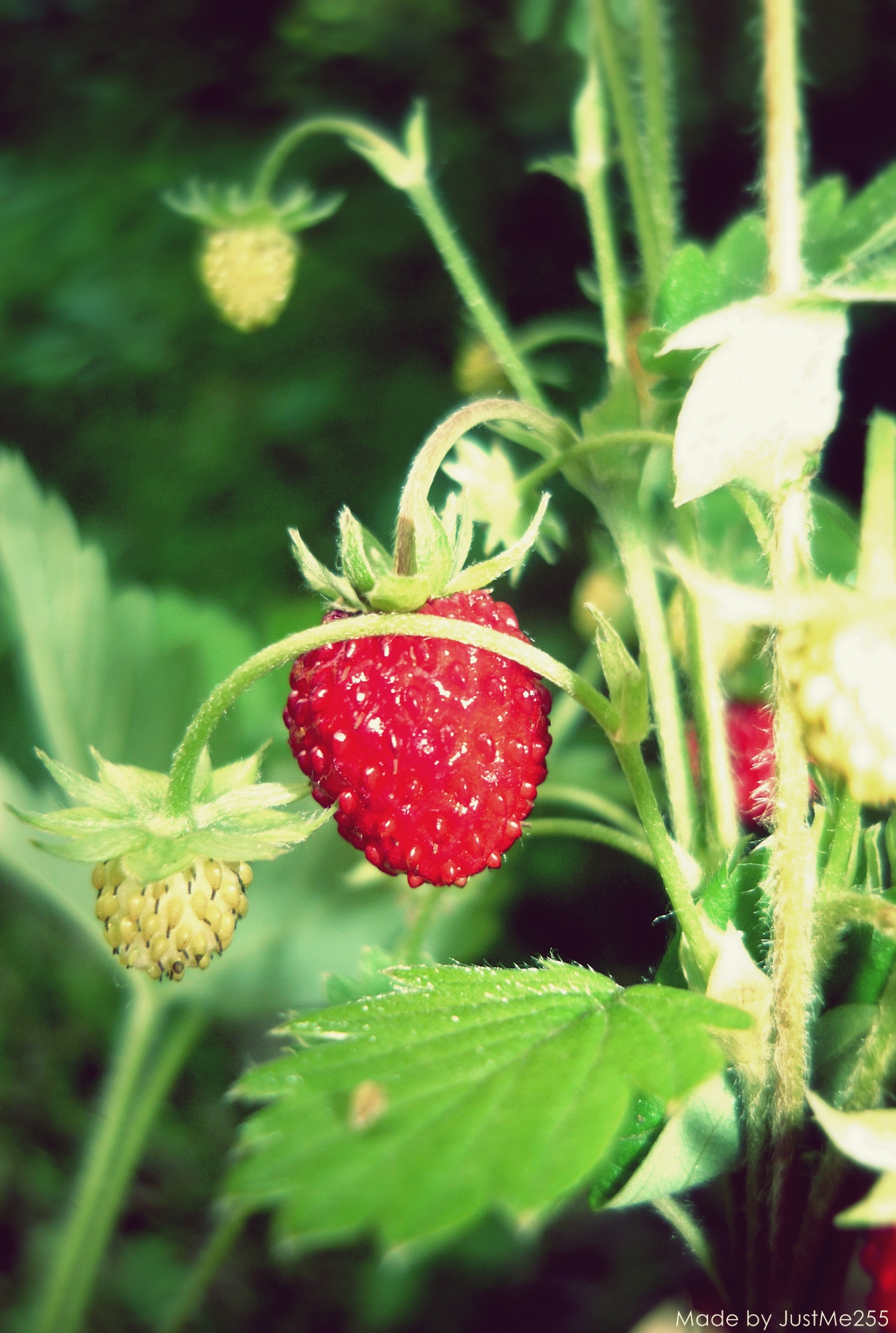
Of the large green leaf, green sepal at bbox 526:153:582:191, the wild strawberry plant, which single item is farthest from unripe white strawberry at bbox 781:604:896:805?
the large green leaf

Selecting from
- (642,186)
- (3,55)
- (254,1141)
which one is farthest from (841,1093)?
(3,55)

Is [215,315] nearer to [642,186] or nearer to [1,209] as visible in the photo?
[1,209]

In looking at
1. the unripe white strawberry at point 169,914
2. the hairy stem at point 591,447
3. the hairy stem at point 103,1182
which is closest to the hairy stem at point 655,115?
the hairy stem at point 591,447

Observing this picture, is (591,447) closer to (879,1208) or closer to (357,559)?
(357,559)

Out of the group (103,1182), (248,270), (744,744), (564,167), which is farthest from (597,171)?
(103,1182)

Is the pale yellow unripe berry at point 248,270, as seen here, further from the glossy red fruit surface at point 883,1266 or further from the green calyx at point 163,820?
the glossy red fruit surface at point 883,1266
